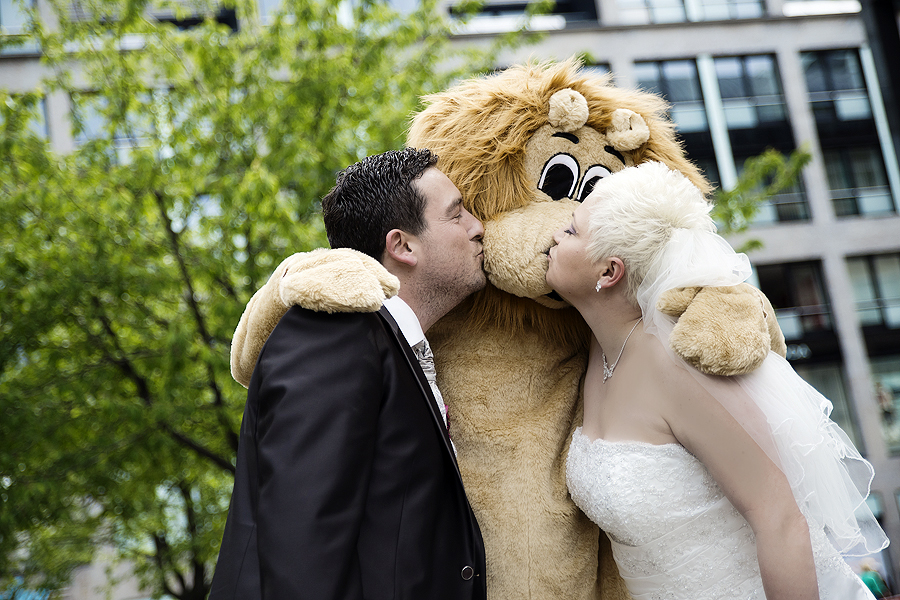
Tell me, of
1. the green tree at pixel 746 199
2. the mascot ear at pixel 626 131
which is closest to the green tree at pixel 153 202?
the green tree at pixel 746 199

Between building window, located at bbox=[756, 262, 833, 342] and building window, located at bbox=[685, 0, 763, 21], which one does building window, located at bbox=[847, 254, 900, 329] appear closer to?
building window, located at bbox=[756, 262, 833, 342]

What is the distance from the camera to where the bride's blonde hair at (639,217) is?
2252mm

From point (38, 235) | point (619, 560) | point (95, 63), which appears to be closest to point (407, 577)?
point (619, 560)

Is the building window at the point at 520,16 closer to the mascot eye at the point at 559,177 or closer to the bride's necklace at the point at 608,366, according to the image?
the mascot eye at the point at 559,177

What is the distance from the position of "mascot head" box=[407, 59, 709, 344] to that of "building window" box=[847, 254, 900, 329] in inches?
724

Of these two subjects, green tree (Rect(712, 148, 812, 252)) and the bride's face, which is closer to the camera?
the bride's face

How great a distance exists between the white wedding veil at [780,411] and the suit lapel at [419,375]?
28.9 inches

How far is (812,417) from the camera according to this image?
7.17 ft

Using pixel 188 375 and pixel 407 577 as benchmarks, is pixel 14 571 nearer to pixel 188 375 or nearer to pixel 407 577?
pixel 188 375

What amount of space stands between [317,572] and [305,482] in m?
0.22

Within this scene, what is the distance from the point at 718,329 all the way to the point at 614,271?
427 millimetres

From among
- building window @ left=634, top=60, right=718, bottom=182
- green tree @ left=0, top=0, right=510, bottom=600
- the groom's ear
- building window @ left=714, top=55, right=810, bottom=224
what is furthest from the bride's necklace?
building window @ left=714, top=55, right=810, bottom=224

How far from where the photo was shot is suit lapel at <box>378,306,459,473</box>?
6.85ft

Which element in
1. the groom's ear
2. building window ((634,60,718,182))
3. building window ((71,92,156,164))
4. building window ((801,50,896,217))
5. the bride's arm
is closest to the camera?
the bride's arm
